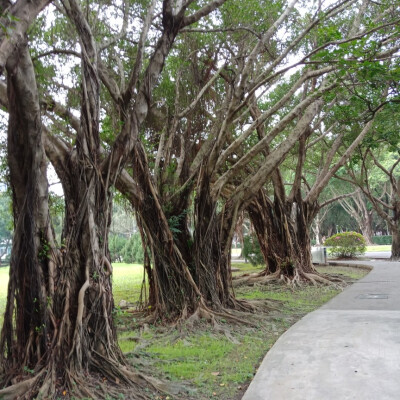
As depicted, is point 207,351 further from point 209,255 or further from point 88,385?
point 209,255

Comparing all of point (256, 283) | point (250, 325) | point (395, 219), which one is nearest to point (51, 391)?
point (250, 325)

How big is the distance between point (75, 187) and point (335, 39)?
5165 millimetres

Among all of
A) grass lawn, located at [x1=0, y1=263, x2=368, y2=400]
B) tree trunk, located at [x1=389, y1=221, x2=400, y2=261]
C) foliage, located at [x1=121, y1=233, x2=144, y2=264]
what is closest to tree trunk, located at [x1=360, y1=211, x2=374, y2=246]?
tree trunk, located at [x1=389, y1=221, x2=400, y2=261]

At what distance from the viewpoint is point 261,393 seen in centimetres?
367

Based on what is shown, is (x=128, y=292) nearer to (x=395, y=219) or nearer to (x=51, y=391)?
(x=51, y=391)

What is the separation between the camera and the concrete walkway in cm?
361

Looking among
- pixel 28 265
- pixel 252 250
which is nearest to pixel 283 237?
pixel 252 250

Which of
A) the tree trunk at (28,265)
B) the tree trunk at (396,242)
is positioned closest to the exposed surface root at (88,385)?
the tree trunk at (28,265)

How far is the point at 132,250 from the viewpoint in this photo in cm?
3073

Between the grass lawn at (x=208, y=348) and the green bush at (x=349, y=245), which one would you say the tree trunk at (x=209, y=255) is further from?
the green bush at (x=349, y=245)

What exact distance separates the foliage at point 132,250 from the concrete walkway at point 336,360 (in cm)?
2379

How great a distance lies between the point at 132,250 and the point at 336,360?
27.1m

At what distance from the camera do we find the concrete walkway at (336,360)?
142 inches

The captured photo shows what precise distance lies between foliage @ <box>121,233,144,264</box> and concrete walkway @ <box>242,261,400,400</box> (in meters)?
23.8
